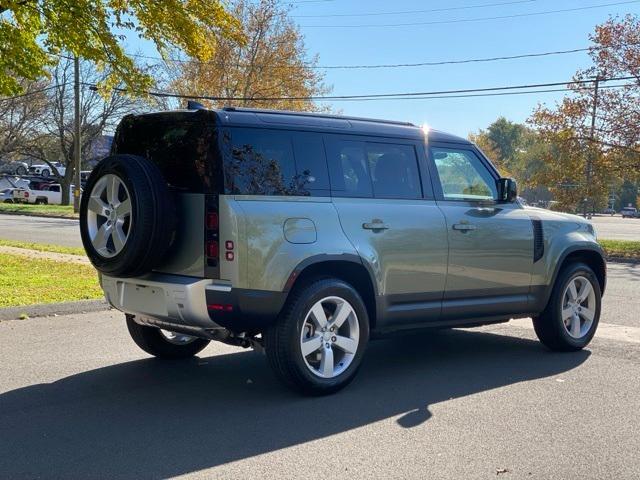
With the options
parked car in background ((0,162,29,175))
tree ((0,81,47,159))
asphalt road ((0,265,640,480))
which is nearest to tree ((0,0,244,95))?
asphalt road ((0,265,640,480))

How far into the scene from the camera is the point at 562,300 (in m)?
6.89

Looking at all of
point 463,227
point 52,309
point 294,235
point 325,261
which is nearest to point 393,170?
point 463,227

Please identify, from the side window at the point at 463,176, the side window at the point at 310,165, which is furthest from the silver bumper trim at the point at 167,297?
the side window at the point at 463,176

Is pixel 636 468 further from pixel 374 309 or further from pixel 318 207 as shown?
pixel 318 207

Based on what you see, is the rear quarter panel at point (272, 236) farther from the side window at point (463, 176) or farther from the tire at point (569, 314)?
the tire at point (569, 314)

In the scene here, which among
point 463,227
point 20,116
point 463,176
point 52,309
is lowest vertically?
point 52,309

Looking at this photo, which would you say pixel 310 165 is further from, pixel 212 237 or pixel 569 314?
pixel 569 314

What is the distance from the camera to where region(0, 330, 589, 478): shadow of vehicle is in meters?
3.96

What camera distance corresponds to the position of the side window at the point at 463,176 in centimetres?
620

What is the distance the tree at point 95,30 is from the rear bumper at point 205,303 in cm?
602

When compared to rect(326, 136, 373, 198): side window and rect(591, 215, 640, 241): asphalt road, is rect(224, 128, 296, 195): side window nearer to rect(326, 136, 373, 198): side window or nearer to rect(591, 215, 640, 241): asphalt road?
rect(326, 136, 373, 198): side window

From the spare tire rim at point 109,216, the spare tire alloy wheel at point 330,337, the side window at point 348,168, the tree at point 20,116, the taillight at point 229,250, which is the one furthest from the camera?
the tree at point 20,116

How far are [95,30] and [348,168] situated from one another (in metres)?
6.64

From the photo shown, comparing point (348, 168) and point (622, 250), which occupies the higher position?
point (348, 168)
